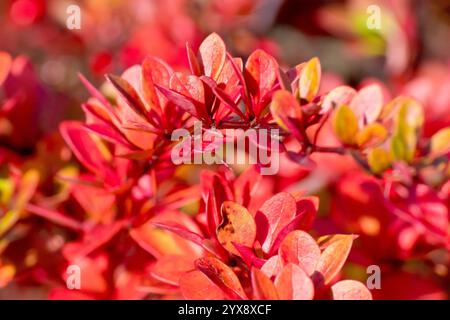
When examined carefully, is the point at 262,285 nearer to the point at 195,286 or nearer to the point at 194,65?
the point at 195,286

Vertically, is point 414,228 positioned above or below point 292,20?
below

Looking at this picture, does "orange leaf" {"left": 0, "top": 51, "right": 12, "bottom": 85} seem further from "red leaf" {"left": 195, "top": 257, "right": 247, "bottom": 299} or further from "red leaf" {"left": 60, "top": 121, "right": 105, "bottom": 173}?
"red leaf" {"left": 195, "top": 257, "right": 247, "bottom": 299}

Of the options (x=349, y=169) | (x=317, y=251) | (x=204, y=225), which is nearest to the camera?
(x=317, y=251)

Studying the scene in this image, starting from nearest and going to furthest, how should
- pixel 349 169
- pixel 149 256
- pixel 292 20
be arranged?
pixel 149 256, pixel 349 169, pixel 292 20


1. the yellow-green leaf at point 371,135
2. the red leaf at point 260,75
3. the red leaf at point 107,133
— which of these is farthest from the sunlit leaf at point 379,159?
the red leaf at point 107,133

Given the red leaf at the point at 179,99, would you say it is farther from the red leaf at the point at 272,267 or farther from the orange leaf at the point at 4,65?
the orange leaf at the point at 4,65

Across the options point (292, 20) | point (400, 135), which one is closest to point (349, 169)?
point (400, 135)
